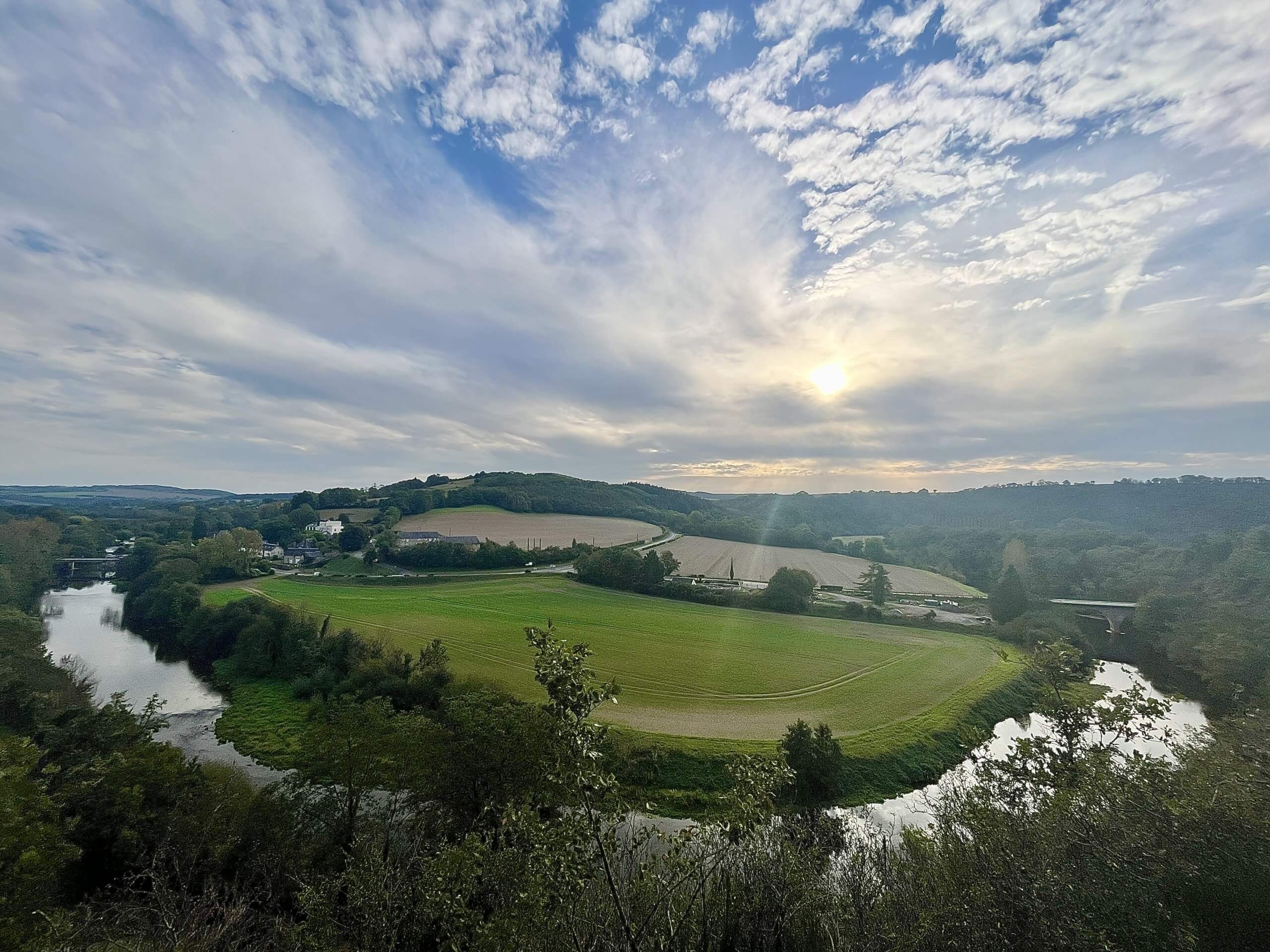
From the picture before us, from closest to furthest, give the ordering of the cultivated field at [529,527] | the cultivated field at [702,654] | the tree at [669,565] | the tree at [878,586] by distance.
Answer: the cultivated field at [702,654] < the tree at [878,586] < the tree at [669,565] < the cultivated field at [529,527]

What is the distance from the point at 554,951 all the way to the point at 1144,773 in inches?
544

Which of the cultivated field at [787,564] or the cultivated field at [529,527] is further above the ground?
the cultivated field at [529,527]

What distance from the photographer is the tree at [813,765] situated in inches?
1009

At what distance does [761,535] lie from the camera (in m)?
125

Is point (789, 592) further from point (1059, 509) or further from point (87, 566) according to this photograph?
point (1059, 509)

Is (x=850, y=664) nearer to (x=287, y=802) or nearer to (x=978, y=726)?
(x=978, y=726)

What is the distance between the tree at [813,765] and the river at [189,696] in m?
1.44

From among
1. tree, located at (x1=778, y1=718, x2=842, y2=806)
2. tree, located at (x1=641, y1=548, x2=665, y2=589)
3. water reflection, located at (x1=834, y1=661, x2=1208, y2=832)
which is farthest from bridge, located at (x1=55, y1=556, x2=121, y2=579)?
water reflection, located at (x1=834, y1=661, x2=1208, y2=832)

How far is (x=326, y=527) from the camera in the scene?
127 meters

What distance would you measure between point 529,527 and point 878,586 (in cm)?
7331

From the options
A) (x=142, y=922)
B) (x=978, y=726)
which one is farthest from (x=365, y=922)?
(x=978, y=726)

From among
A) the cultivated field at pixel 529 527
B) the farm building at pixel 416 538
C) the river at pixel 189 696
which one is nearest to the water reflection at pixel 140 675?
the river at pixel 189 696

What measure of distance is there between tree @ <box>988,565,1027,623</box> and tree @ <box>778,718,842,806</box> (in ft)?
158

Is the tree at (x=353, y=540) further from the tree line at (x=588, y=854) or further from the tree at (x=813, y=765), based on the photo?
the tree at (x=813, y=765)
